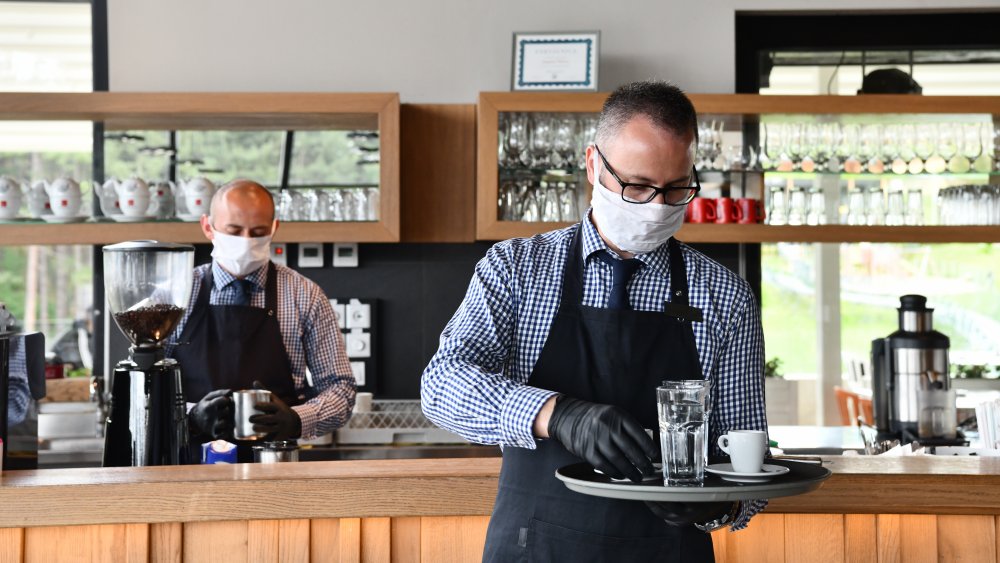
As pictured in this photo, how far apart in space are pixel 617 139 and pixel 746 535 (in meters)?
0.92

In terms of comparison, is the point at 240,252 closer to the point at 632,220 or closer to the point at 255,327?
the point at 255,327

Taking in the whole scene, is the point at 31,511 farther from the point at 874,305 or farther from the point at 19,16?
the point at 874,305

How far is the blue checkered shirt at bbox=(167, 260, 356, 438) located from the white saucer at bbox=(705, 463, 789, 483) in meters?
1.72

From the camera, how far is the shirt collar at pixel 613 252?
1805 millimetres

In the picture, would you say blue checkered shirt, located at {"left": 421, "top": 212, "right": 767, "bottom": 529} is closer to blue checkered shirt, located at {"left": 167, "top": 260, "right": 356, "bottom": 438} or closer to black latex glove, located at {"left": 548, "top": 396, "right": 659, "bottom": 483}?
black latex glove, located at {"left": 548, "top": 396, "right": 659, "bottom": 483}

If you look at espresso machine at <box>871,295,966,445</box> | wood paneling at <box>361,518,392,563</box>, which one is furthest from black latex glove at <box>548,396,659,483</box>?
espresso machine at <box>871,295,966,445</box>

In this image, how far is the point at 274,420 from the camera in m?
2.73

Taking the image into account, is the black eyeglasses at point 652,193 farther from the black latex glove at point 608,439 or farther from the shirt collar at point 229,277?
the shirt collar at point 229,277

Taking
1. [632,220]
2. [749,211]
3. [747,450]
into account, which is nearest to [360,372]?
[749,211]

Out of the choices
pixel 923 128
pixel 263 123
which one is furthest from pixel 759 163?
pixel 263 123

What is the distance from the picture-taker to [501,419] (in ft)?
5.26

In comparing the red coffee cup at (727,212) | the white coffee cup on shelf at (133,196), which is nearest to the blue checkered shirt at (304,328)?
the white coffee cup on shelf at (133,196)

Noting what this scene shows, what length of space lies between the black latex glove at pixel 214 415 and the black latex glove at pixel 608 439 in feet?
4.64

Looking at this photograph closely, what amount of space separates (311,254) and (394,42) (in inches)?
37.6
